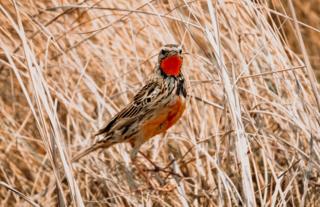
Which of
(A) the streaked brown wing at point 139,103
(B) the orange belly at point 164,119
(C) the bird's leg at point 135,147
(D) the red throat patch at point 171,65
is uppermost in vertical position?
(D) the red throat patch at point 171,65

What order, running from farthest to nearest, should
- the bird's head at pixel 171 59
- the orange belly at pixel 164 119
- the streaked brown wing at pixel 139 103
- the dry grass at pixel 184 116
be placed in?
1. the streaked brown wing at pixel 139 103
2. the orange belly at pixel 164 119
3. the bird's head at pixel 171 59
4. the dry grass at pixel 184 116

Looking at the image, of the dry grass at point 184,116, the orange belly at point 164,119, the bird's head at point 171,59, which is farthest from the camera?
the orange belly at point 164,119

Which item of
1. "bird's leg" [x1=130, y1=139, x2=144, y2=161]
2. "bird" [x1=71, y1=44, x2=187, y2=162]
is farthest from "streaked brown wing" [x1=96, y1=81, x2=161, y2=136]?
"bird's leg" [x1=130, y1=139, x2=144, y2=161]

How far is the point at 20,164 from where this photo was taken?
4.07 metres

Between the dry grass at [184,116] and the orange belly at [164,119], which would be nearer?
the dry grass at [184,116]

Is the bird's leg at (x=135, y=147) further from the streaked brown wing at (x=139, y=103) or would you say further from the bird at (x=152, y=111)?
the streaked brown wing at (x=139, y=103)

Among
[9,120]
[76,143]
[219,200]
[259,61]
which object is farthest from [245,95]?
[9,120]

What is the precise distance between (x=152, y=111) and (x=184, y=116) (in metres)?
0.38

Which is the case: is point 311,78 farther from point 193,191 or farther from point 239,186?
point 193,191

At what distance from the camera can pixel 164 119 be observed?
11.1 feet

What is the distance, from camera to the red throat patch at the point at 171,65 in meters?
3.37

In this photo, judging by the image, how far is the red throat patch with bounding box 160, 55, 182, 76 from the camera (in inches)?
132

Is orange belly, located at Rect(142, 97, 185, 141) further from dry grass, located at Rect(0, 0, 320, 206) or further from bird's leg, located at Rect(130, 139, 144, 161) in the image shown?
dry grass, located at Rect(0, 0, 320, 206)

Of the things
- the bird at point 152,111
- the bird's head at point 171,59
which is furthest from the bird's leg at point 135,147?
the bird's head at point 171,59
